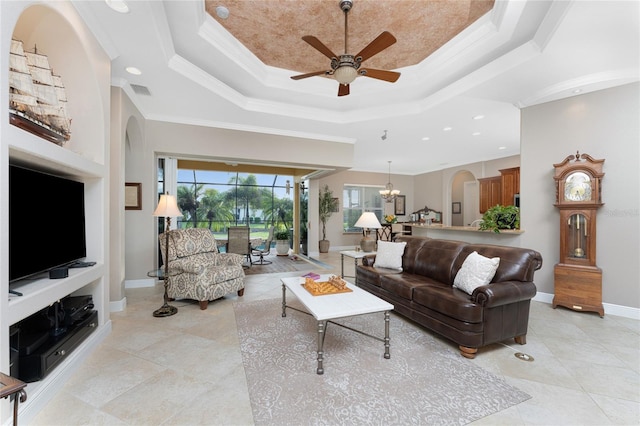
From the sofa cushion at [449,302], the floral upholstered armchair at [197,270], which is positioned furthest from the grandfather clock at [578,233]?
the floral upholstered armchair at [197,270]

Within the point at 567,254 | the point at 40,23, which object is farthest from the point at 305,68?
the point at 567,254

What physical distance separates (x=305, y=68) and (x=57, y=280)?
3.41m

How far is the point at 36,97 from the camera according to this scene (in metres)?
1.90

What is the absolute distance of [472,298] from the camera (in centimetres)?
243

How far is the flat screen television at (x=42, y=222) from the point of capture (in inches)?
70.2

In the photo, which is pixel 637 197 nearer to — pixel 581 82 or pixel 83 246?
pixel 581 82

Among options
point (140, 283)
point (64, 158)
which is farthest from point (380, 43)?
point (140, 283)

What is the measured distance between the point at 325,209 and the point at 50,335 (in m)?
7.37

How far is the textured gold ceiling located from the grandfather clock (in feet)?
7.85

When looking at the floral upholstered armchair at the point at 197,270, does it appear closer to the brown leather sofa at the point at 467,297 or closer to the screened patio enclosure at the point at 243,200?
the brown leather sofa at the point at 467,297

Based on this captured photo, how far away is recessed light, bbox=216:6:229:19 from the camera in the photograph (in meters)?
2.55

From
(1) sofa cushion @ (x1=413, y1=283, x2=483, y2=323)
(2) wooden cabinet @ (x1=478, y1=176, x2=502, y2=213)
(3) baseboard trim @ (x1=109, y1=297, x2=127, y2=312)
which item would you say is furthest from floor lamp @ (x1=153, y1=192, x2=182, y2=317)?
(2) wooden cabinet @ (x1=478, y1=176, x2=502, y2=213)

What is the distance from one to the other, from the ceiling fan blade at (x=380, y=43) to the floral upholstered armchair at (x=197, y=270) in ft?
10.5

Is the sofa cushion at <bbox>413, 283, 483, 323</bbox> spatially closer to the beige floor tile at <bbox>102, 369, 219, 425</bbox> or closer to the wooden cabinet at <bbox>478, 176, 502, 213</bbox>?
the beige floor tile at <bbox>102, 369, 219, 425</bbox>
